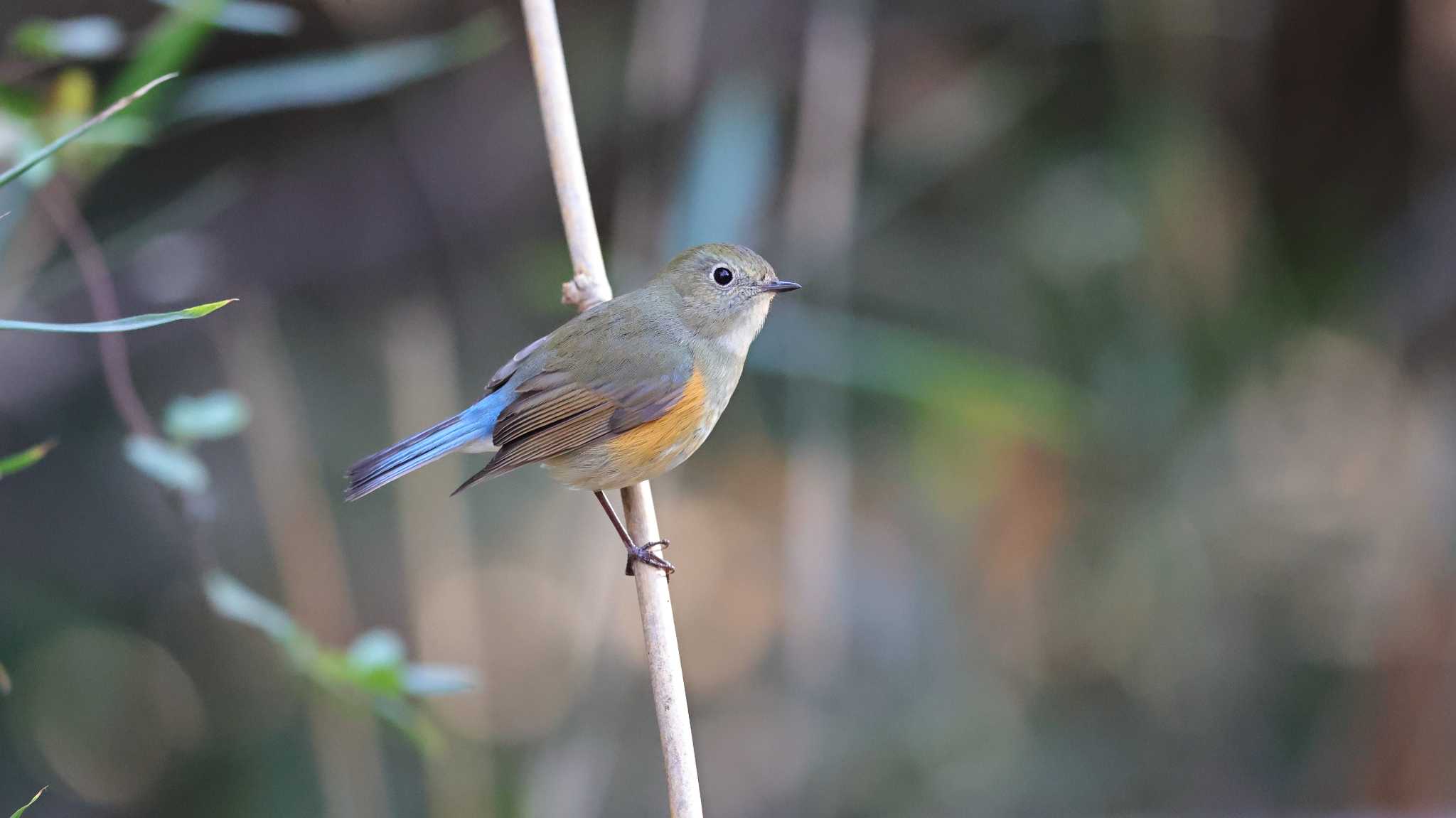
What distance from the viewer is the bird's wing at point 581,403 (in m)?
2.75

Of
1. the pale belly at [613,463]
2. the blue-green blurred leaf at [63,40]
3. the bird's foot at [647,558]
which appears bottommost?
the bird's foot at [647,558]

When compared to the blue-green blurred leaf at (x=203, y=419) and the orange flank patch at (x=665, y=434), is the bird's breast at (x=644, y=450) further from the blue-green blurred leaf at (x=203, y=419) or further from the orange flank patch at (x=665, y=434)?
the blue-green blurred leaf at (x=203, y=419)

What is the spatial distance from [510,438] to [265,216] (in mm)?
1688

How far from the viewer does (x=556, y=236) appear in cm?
429

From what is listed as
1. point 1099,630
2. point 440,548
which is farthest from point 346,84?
point 1099,630

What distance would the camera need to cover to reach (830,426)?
3.88 meters

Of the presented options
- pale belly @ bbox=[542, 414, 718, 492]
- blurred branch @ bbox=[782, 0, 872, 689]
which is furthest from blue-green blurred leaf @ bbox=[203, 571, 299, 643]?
blurred branch @ bbox=[782, 0, 872, 689]

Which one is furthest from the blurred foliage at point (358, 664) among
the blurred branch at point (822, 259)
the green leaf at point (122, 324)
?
the blurred branch at point (822, 259)

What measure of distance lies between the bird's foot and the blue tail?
449 millimetres

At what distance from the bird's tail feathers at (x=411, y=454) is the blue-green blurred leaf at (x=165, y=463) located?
34 centimetres

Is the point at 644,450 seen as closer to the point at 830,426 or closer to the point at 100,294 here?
the point at 100,294

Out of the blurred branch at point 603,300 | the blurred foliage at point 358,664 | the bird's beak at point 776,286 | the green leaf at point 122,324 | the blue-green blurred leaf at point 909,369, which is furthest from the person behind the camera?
the blue-green blurred leaf at point 909,369

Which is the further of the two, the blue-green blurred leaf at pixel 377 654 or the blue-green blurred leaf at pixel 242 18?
the blue-green blurred leaf at pixel 242 18

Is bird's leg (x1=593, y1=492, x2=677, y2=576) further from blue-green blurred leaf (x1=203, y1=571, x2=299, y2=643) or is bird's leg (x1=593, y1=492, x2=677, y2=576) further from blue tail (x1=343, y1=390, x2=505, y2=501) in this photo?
blue-green blurred leaf (x1=203, y1=571, x2=299, y2=643)
